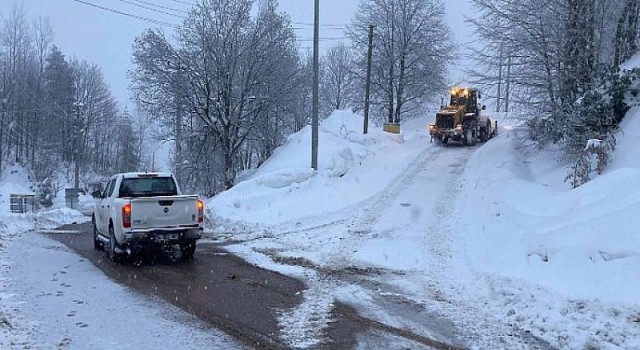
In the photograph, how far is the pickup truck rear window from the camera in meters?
13.2

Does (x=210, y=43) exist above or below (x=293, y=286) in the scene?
above

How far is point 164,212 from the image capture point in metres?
12.1

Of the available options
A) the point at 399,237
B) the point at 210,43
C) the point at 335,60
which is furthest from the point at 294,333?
the point at 335,60

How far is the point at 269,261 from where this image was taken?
1199 centimetres

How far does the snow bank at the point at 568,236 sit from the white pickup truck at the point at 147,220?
5883 mm

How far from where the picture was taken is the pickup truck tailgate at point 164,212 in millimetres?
11867

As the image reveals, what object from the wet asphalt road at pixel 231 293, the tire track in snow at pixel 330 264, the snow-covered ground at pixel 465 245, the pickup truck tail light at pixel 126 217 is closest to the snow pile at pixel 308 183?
the snow-covered ground at pixel 465 245

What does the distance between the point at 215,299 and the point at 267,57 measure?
1135 inches

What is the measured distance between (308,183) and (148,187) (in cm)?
902

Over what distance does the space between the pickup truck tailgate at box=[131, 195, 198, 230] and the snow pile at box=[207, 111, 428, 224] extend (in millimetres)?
5395

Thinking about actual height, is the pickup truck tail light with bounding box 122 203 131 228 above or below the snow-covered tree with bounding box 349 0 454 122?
below

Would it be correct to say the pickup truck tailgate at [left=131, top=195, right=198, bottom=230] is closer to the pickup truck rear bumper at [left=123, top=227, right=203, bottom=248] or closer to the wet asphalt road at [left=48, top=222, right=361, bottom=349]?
the pickup truck rear bumper at [left=123, top=227, right=203, bottom=248]

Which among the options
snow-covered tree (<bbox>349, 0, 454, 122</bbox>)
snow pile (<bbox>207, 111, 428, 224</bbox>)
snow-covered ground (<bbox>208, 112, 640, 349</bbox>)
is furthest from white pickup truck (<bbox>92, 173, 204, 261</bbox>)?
snow-covered tree (<bbox>349, 0, 454, 122</bbox>)

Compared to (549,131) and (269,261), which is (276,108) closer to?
(549,131)
